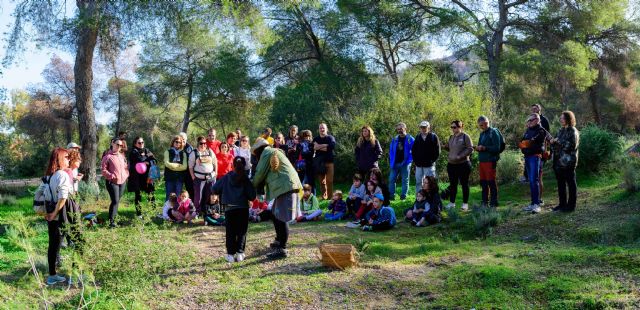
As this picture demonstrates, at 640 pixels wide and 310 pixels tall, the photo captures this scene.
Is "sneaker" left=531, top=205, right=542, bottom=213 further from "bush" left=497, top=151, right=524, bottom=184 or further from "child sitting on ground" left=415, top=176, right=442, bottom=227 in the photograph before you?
"bush" left=497, top=151, right=524, bottom=184

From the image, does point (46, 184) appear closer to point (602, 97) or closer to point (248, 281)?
point (248, 281)

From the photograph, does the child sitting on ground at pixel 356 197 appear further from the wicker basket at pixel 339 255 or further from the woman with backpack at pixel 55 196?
the woman with backpack at pixel 55 196

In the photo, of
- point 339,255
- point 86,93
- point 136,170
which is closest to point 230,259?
point 339,255

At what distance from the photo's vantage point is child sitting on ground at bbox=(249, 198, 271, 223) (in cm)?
947

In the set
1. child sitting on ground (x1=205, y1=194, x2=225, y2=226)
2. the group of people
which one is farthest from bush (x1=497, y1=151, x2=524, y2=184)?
child sitting on ground (x1=205, y1=194, x2=225, y2=226)

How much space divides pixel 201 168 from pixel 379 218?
3.33m

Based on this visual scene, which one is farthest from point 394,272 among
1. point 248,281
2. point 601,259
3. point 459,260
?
point 601,259

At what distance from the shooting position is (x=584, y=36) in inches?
809

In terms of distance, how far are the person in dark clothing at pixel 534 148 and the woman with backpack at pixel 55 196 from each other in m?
6.55

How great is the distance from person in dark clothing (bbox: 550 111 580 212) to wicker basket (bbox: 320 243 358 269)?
403 cm

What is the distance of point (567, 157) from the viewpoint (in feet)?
26.0

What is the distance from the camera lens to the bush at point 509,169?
1195 centimetres

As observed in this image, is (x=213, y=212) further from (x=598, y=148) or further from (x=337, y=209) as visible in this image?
(x=598, y=148)

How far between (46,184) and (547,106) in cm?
2655
